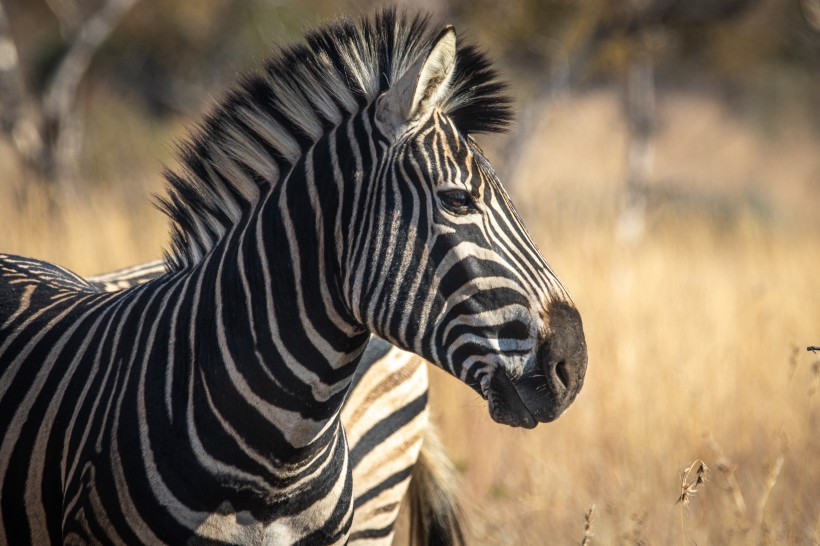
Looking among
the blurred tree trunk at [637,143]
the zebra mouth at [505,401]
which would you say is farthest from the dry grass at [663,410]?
the blurred tree trunk at [637,143]

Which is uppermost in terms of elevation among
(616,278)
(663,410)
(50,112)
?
(50,112)

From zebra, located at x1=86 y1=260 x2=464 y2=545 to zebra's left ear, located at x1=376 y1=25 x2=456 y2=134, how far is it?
102 cm

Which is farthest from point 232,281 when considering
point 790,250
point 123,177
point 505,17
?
point 505,17

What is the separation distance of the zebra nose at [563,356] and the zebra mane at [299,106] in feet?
2.03

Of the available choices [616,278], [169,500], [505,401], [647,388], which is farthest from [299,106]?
[616,278]

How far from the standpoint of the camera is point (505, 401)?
1.88 meters

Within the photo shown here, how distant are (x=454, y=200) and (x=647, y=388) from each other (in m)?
3.46

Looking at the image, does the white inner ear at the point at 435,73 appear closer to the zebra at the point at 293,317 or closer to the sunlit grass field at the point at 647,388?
the zebra at the point at 293,317

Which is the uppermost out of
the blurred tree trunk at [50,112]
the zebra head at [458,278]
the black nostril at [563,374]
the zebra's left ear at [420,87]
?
the blurred tree trunk at [50,112]

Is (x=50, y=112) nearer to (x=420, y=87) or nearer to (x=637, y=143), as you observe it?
(x=637, y=143)

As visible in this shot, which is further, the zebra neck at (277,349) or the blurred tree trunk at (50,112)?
the blurred tree trunk at (50,112)

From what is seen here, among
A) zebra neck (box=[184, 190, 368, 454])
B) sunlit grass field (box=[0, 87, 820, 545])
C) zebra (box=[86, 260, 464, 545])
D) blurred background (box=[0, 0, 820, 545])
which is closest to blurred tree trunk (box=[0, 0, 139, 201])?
blurred background (box=[0, 0, 820, 545])

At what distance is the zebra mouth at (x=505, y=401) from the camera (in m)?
1.87

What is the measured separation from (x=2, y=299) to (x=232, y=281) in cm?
100
